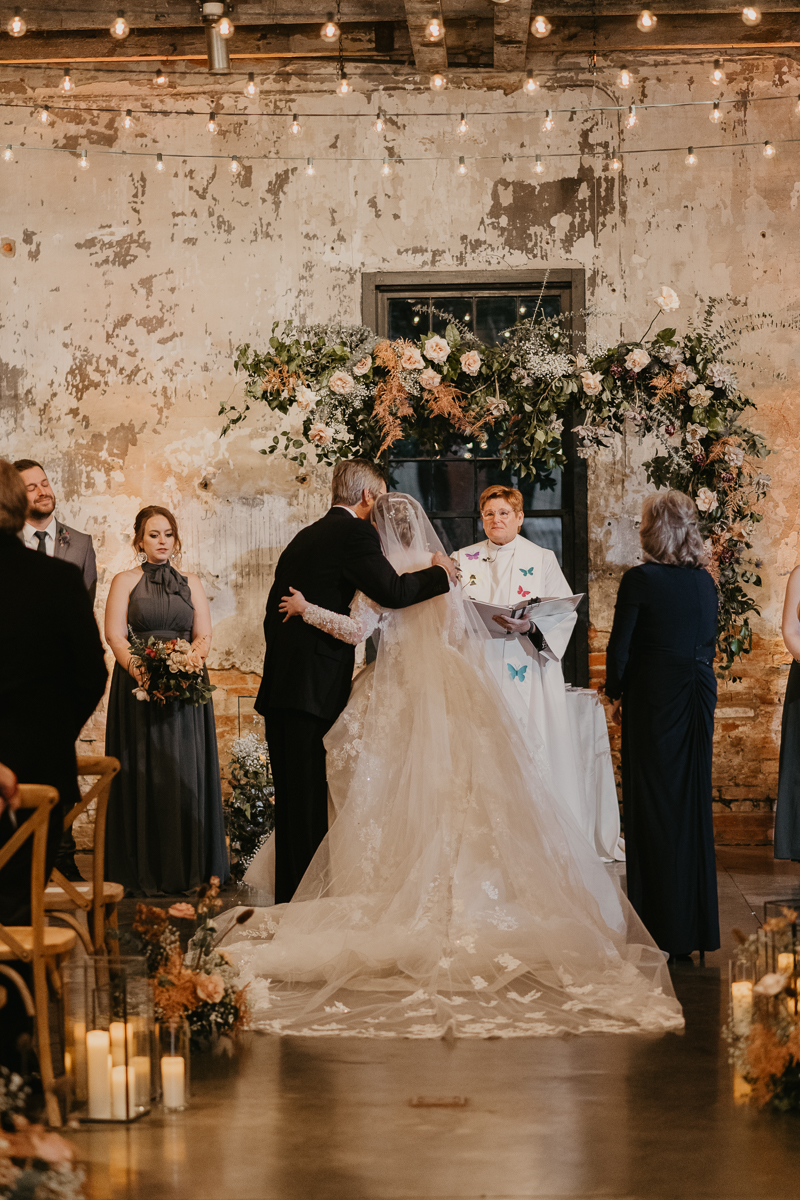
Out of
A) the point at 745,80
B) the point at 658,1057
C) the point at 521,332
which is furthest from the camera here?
the point at 745,80

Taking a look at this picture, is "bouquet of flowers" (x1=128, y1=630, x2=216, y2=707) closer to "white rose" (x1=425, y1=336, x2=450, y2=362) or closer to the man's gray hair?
the man's gray hair

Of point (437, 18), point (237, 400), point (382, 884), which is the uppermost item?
point (437, 18)

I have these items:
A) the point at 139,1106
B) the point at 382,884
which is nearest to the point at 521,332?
the point at 382,884

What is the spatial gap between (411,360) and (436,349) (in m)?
0.15

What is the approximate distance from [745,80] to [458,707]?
16.5 ft

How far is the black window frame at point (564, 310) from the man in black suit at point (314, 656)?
2.62 meters

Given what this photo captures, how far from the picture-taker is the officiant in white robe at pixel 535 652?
6.35m

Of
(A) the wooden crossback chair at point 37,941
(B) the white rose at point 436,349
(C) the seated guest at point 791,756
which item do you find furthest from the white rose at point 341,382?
(A) the wooden crossback chair at point 37,941

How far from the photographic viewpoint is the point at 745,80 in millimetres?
7664

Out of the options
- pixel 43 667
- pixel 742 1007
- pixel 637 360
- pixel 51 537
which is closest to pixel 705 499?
pixel 637 360

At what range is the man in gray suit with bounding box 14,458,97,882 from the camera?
621cm

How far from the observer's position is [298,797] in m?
5.10

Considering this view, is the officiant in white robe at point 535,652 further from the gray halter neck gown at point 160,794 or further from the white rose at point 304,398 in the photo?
the gray halter neck gown at point 160,794

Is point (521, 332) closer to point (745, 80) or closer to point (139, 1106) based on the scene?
point (745, 80)
